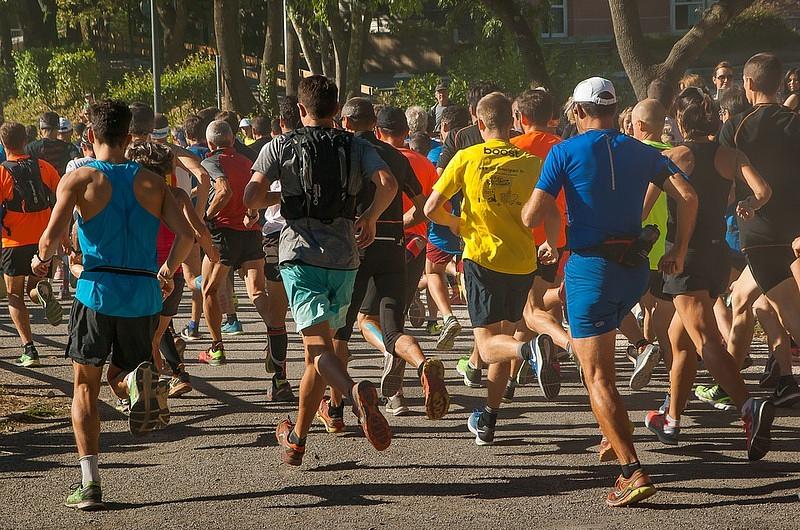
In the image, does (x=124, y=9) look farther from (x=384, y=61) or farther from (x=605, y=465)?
(x=605, y=465)

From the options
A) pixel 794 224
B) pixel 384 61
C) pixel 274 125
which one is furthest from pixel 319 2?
pixel 794 224

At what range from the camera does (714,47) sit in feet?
132

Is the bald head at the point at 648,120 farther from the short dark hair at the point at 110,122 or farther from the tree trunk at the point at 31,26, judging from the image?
the tree trunk at the point at 31,26

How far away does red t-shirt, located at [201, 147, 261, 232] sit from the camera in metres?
10.4

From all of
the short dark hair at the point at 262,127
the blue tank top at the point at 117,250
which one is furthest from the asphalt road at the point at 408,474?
the short dark hair at the point at 262,127

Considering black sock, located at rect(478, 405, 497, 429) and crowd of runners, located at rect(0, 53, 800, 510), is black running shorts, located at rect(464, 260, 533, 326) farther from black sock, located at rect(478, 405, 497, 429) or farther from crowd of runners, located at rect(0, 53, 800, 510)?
black sock, located at rect(478, 405, 497, 429)

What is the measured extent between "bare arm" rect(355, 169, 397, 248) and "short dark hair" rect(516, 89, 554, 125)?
6.67 feet

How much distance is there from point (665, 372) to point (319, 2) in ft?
68.9

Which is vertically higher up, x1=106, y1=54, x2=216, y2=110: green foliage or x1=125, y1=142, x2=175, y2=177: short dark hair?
x1=125, y1=142, x2=175, y2=177: short dark hair

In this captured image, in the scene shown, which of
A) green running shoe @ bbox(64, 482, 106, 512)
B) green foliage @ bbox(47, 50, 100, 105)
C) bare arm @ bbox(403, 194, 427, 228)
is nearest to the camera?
green running shoe @ bbox(64, 482, 106, 512)

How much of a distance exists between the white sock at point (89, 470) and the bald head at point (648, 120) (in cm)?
386

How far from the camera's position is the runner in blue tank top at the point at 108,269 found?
6.46 metres

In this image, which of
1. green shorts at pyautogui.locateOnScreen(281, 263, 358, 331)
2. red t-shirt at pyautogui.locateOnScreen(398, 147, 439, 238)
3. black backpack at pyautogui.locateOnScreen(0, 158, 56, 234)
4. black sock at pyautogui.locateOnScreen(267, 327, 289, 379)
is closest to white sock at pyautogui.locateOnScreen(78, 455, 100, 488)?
green shorts at pyautogui.locateOnScreen(281, 263, 358, 331)

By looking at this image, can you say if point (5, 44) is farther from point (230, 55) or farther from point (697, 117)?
point (697, 117)
